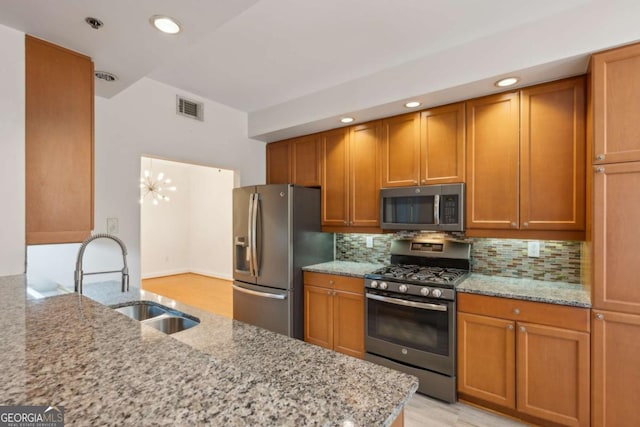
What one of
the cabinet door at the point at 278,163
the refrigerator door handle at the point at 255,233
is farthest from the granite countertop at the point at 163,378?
the cabinet door at the point at 278,163

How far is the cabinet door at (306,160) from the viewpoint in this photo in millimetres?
3512

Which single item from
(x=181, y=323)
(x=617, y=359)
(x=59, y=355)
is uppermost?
(x=59, y=355)

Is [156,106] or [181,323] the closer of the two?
[181,323]

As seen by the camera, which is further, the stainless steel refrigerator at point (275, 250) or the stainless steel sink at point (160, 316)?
the stainless steel refrigerator at point (275, 250)

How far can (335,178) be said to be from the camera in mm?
3371

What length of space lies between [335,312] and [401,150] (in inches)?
65.7

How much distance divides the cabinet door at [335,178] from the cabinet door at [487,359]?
60.5 inches

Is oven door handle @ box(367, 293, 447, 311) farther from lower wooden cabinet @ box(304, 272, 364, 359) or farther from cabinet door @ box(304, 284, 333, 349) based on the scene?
cabinet door @ box(304, 284, 333, 349)

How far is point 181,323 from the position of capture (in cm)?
168

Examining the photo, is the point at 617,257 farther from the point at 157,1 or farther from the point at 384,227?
the point at 157,1

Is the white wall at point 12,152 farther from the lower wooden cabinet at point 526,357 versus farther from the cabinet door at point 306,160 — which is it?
the lower wooden cabinet at point 526,357

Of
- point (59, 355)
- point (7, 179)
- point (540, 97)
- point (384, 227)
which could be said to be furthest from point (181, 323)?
point (540, 97)

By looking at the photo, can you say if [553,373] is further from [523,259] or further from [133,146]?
[133,146]

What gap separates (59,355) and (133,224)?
7.50 ft
